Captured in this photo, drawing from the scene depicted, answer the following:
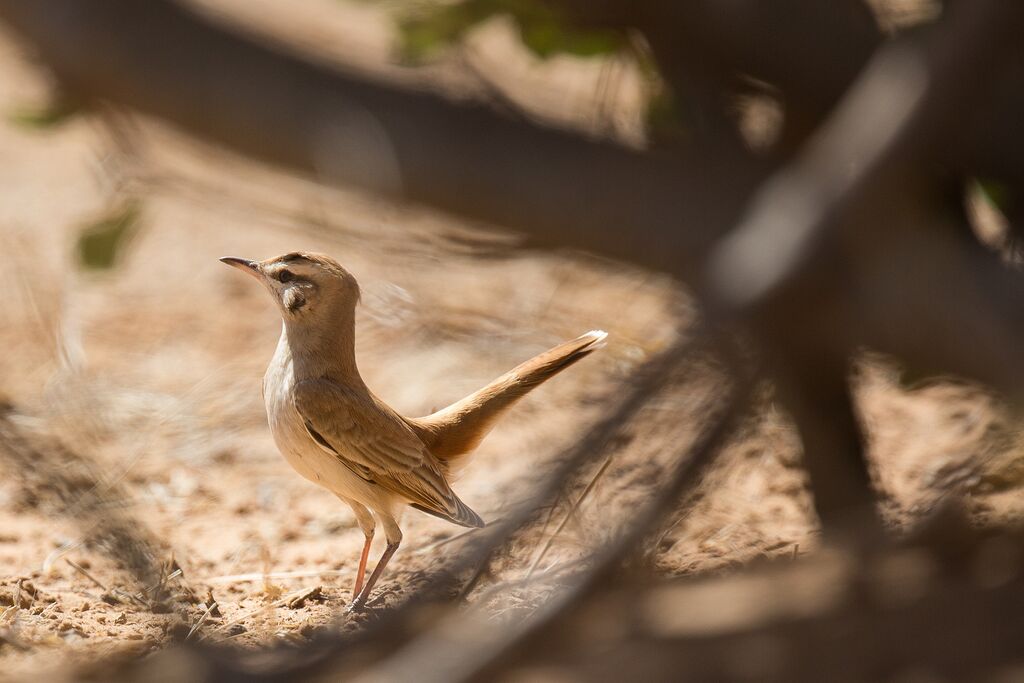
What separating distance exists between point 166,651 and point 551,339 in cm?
281

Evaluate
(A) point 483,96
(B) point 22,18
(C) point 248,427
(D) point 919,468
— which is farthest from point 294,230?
(C) point 248,427

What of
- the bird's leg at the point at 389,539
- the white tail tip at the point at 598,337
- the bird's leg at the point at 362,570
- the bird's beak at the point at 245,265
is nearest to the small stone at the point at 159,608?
the white tail tip at the point at 598,337

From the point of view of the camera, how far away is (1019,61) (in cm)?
130

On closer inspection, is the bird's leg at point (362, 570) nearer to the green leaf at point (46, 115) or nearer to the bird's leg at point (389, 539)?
the bird's leg at point (389, 539)

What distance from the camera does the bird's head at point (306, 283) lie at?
14.1 feet

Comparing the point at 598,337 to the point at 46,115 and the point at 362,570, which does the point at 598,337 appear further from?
the point at 46,115

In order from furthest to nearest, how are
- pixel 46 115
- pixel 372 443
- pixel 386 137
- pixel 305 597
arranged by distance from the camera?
pixel 305 597
pixel 372 443
pixel 46 115
pixel 386 137

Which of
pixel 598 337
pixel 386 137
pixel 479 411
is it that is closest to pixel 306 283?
pixel 479 411

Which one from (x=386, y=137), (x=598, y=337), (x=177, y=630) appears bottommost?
(x=177, y=630)

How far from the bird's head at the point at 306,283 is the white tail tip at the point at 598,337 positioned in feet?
3.42

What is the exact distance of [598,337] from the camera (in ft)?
12.5

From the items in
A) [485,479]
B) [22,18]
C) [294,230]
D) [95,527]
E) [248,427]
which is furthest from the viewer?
[248,427]

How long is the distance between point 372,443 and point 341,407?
0.60ft

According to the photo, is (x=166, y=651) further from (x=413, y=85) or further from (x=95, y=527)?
(x=413, y=85)
